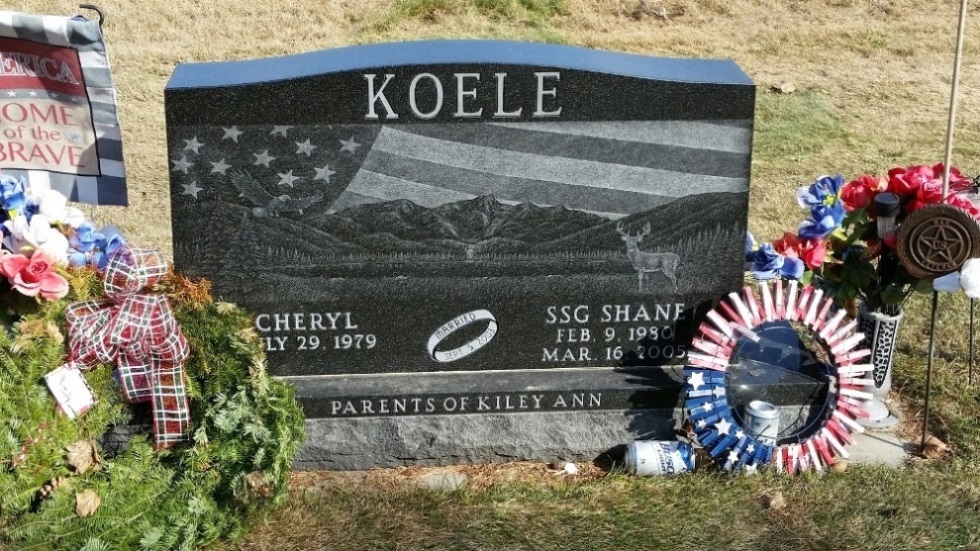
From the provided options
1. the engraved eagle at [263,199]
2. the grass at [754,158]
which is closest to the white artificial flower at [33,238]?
the engraved eagle at [263,199]

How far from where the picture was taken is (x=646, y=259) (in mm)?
5203

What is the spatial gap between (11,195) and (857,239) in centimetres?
393

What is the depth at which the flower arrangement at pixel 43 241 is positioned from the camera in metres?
4.58

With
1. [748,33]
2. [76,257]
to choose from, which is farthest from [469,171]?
[748,33]

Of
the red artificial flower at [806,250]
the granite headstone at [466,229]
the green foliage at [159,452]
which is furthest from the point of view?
the red artificial flower at [806,250]

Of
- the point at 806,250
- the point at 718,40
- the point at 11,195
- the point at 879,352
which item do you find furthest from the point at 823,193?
the point at 718,40

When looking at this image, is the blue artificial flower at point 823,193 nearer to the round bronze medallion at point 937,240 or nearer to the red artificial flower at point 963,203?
the round bronze medallion at point 937,240

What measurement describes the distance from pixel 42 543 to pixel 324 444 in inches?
54.5

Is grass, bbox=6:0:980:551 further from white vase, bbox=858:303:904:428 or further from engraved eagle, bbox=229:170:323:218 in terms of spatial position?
engraved eagle, bbox=229:170:323:218

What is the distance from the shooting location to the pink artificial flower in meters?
4.55

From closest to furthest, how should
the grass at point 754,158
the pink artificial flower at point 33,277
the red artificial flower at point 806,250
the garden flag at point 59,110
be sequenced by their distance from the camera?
the pink artificial flower at point 33,277 → the grass at point 754,158 → the garden flag at point 59,110 → the red artificial flower at point 806,250

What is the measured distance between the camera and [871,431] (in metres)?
5.57

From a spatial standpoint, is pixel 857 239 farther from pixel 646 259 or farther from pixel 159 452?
pixel 159 452

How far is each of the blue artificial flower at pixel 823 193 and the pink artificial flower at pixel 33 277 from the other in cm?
344
